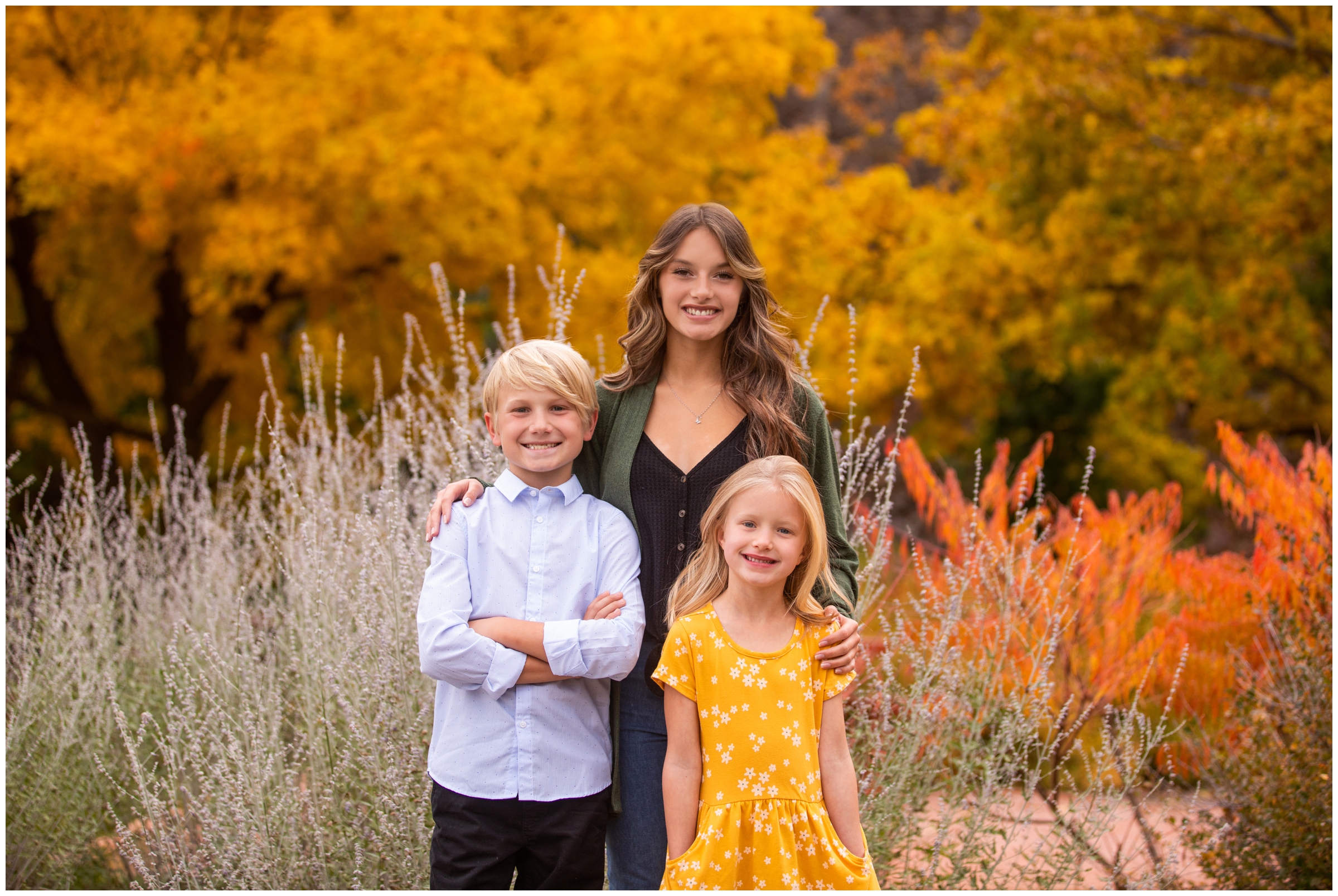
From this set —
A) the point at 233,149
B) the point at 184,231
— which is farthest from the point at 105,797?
the point at 184,231

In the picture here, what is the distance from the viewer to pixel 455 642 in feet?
6.86

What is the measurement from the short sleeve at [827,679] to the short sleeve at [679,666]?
25 centimetres

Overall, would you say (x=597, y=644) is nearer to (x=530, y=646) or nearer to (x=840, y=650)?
(x=530, y=646)

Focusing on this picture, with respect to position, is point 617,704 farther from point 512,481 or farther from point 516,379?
point 516,379

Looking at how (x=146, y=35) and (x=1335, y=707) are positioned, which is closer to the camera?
(x=1335, y=707)

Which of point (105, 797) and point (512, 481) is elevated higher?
point (512, 481)

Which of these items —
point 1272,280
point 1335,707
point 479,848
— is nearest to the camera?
point 479,848

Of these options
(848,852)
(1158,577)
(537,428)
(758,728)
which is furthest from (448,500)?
(1158,577)

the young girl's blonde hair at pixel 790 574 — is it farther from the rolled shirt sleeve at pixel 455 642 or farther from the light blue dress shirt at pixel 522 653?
the rolled shirt sleeve at pixel 455 642

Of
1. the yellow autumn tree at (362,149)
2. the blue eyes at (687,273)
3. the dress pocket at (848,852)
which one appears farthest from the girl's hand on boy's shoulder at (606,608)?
the yellow autumn tree at (362,149)

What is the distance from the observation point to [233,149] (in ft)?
26.6

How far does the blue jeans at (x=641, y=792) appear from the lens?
2.24 m

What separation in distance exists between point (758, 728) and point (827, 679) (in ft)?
0.60

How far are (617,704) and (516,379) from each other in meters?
0.72
